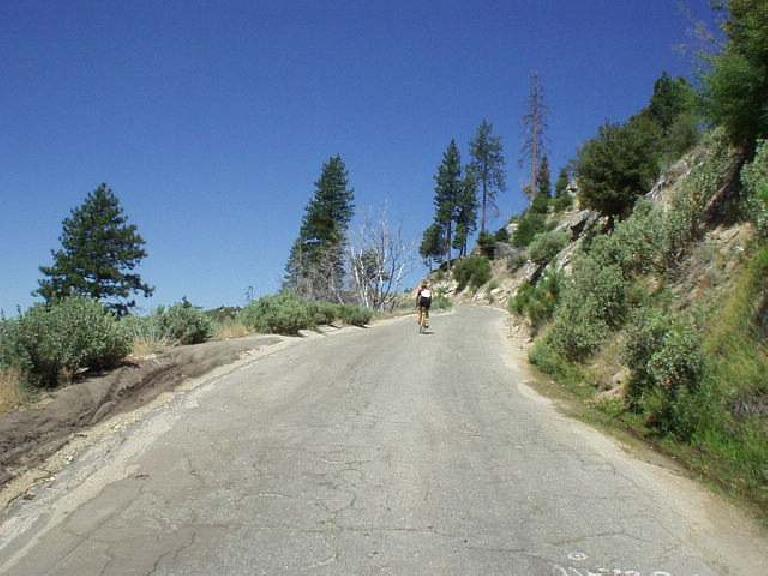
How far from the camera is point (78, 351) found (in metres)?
9.23

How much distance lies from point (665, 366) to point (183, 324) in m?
11.1

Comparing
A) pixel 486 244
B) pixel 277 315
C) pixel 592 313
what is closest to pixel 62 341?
pixel 592 313

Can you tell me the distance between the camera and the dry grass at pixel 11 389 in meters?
7.25

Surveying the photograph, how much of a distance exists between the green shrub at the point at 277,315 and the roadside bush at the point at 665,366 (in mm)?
12498

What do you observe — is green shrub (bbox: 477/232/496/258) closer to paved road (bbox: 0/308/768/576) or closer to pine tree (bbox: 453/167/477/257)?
pine tree (bbox: 453/167/477/257)

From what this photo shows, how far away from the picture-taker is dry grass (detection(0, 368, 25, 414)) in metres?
7.25

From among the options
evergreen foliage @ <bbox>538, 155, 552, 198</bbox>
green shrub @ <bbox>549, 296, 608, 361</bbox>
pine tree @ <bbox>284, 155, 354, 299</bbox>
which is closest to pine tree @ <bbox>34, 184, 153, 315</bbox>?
pine tree @ <bbox>284, 155, 354, 299</bbox>

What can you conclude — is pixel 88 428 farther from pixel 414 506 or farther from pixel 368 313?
pixel 368 313

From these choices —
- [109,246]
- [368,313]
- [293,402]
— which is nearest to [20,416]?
[293,402]

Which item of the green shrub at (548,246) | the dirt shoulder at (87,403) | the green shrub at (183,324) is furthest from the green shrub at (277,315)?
the green shrub at (548,246)

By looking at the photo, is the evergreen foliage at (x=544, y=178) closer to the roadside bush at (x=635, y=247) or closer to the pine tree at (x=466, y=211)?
the pine tree at (x=466, y=211)

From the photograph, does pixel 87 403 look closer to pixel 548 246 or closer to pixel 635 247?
pixel 635 247

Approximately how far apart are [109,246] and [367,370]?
34670 millimetres

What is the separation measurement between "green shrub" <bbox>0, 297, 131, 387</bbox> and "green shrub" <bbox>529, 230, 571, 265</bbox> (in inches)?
1170
